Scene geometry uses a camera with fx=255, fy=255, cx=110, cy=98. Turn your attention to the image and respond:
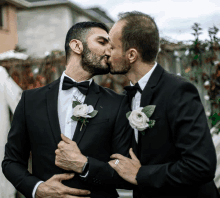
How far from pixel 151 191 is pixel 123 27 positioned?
1.21m

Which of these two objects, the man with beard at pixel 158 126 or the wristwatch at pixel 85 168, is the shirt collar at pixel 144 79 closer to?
the man with beard at pixel 158 126

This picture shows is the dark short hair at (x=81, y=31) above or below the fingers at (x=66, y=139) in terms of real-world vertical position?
above

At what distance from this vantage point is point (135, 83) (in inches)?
79.0

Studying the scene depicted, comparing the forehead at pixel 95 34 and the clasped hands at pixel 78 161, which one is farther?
the forehead at pixel 95 34

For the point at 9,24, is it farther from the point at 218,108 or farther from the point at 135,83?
the point at 135,83

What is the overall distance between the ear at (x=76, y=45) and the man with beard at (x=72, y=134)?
0.09 feet

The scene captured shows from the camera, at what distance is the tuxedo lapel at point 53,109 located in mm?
1994

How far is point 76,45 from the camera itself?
91.6 inches

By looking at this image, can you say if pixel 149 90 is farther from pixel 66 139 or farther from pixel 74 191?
pixel 74 191

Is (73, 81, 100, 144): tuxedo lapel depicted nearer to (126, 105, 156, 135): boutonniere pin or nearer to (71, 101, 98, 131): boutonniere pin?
(71, 101, 98, 131): boutonniere pin

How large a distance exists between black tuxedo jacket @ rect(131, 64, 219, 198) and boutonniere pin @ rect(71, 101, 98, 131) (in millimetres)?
428

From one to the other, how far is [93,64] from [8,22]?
13.3m

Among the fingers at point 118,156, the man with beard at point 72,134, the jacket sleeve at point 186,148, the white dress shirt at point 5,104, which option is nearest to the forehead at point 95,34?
the man with beard at point 72,134

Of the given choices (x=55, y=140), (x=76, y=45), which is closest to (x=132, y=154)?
(x=55, y=140)
